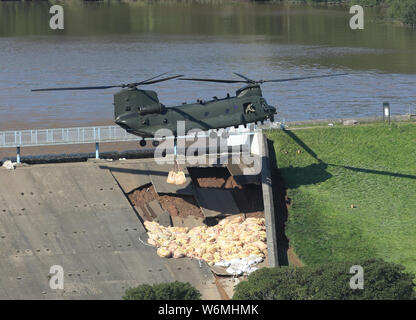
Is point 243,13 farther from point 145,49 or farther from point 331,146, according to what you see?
point 331,146

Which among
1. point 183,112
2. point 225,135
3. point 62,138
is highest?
point 183,112

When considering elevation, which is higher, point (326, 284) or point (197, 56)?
point (197, 56)

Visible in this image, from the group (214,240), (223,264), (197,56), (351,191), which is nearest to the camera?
(223,264)

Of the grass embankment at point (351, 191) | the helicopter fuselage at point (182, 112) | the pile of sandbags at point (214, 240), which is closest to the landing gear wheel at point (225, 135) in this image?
the grass embankment at point (351, 191)

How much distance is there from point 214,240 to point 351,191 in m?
9.38

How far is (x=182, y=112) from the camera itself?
4516 centimetres

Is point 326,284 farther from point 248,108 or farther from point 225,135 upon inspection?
point 225,135

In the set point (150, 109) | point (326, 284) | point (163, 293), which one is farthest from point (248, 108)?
point (163, 293)

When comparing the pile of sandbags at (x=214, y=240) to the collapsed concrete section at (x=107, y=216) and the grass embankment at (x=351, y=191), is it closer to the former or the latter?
the collapsed concrete section at (x=107, y=216)

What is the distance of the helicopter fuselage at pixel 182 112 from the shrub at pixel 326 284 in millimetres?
9939

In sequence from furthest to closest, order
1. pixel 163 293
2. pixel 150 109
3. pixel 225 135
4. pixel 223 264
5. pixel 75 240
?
pixel 225 135, pixel 75 240, pixel 150 109, pixel 223 264, pixel 163 293

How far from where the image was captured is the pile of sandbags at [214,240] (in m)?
44.2

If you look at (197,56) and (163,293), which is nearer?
(163,293)

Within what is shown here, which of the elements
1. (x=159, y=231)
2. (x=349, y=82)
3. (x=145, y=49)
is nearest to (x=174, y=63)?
(x=145, y=49)
